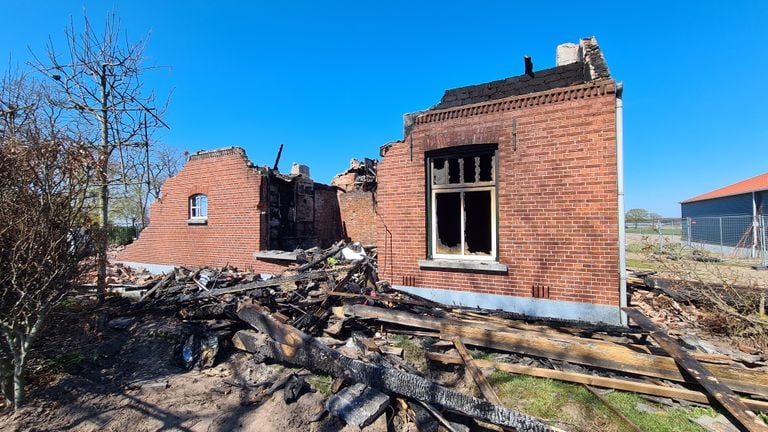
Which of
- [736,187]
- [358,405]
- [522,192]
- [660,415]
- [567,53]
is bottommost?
[660,415]

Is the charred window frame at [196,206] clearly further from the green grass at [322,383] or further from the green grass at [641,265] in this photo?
the green grass at [641,265]

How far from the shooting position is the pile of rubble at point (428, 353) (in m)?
3.48

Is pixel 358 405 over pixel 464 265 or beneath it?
beneath

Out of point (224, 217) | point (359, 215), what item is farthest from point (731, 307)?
point (224, 217)

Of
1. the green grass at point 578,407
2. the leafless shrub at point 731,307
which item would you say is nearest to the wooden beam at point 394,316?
the green grass at point 578,407

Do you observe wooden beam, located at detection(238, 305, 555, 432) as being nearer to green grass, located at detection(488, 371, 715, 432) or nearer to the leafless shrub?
green grass, located at detection(488, 371, 715, 432)

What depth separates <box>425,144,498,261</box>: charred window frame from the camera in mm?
6719

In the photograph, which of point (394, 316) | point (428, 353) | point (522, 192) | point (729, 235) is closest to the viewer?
point (428, 353)

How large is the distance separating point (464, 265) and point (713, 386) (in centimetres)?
382

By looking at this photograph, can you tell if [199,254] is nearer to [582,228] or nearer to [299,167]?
[299,167]

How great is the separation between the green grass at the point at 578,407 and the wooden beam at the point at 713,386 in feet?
0.92

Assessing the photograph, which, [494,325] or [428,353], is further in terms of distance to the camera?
[494,325]

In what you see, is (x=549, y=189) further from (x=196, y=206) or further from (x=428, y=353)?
(x=196, y=206)

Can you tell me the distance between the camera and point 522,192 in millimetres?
6281
